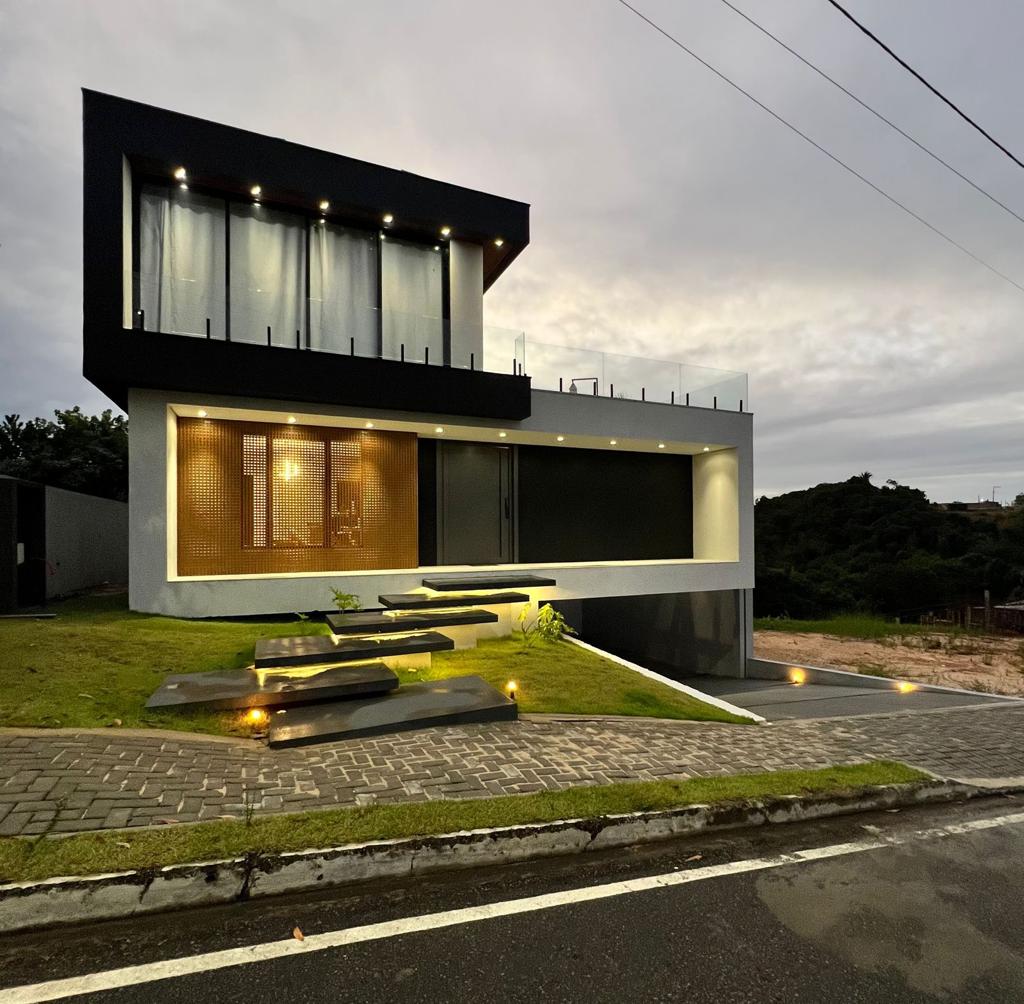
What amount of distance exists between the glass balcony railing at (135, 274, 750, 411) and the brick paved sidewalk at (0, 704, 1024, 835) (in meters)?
8.84

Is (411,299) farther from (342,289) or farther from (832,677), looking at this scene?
(832,677)

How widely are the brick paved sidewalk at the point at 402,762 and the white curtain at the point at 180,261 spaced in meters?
8.71

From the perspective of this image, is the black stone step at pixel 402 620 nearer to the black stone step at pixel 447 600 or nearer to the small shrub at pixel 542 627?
the black stone step at pixel 447 600

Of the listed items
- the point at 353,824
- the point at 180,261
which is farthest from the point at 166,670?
the point at 180,261

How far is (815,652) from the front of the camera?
2231cm

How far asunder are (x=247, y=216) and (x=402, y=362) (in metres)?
4.41

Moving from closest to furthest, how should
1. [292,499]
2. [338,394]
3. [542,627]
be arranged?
[542,627]
[338,394]
[292,499]

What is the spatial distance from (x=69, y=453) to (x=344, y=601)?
20577 millimetres

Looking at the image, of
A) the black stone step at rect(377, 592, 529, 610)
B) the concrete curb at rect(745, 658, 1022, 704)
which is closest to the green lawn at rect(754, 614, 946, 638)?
the concrete curb at rect(745, 658, 1022, 704)

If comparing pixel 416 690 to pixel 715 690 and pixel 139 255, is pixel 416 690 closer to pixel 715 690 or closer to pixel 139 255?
pixel 139 255

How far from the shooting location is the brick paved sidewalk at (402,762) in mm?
3740

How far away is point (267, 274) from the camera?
481 inches

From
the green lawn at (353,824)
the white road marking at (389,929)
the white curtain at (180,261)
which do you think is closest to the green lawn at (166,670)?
the green lawn at (353,824)

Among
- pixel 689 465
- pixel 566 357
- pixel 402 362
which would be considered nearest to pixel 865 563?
pixel 689 465
